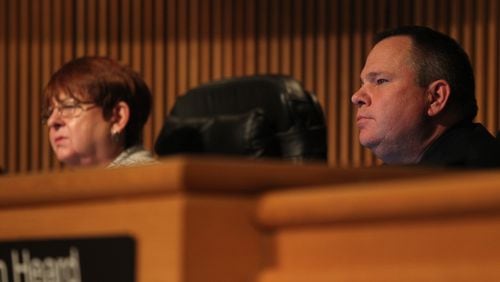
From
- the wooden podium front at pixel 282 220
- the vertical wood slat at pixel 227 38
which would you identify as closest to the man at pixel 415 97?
the wooden podium front at pixel 282 220

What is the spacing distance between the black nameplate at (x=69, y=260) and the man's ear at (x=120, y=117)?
213cm

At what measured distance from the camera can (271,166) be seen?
45.2 inches

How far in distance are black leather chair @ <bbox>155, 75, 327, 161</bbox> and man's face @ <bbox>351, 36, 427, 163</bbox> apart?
0.76 ft

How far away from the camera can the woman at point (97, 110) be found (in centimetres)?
338

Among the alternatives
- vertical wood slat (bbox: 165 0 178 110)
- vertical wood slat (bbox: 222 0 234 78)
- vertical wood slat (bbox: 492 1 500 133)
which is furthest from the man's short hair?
vertical wood slat (bbox: 165 0 178 110)

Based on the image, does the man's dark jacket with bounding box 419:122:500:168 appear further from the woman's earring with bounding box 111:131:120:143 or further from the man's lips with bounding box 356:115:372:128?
the woman's earring with bounding box 111:131:120:143

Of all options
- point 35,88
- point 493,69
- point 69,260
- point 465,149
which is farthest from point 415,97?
point 35,88

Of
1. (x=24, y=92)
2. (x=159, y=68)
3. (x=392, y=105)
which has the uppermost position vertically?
(x=392, y=105)

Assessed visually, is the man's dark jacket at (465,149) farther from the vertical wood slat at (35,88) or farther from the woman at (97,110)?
the vertical wood slat at (35,88)

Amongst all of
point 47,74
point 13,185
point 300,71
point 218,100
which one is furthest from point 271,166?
point 47,74

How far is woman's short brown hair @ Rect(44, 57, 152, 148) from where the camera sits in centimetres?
338

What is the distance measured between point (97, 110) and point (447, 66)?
107 cm

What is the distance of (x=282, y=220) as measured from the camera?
112 centimetres

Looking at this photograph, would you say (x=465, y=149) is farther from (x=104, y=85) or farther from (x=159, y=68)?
(x=159, y=68)
